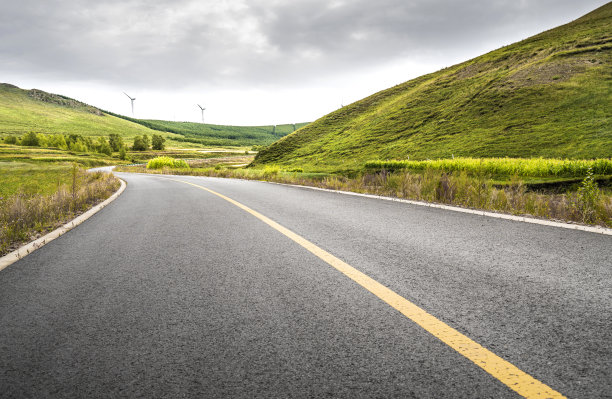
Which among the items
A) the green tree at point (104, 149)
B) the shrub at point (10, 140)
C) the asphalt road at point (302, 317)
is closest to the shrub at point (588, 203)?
the asphalt road at point (302, 317)

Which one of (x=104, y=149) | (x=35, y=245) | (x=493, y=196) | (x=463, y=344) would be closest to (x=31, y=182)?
(x=35, y=245)

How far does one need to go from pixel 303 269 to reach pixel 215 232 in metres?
2.66

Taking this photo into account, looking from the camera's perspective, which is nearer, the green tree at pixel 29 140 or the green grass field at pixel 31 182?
the green grass field at pixel 31 182

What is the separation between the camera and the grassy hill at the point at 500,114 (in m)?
39.2

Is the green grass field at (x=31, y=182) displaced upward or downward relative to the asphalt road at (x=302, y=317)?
downward

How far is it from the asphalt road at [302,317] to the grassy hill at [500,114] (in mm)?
37654

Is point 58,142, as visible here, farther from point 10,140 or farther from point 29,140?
point 10,140

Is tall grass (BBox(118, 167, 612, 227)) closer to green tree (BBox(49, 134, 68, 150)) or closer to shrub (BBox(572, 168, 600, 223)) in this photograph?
shrub (BBox(572, 168, 600, 223))

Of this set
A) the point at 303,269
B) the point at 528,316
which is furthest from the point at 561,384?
the point at 303,269

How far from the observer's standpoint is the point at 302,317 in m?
2.61

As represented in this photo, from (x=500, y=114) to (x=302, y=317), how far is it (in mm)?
54425

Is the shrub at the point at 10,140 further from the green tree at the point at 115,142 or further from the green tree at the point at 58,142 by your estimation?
the green tree at the point at 115,142

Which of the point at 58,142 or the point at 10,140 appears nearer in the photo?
the point at 10,140

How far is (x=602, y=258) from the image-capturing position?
3.75 metres
